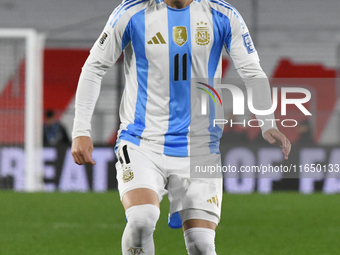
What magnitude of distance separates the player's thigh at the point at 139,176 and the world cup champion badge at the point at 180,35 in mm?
545

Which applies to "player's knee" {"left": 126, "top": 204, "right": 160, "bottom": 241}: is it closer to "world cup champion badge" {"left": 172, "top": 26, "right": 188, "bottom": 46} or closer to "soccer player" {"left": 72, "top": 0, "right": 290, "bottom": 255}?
"soccer player" {"left": 72, "top": 0, "right": 290, "bottom": 255}

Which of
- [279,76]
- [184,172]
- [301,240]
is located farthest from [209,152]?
[279,76]

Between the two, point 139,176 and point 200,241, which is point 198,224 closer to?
point 200,241

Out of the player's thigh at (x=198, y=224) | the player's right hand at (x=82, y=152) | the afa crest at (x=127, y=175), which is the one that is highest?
the player's right hand at (x=82, y=152)

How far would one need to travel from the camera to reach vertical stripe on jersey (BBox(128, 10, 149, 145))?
283 cm

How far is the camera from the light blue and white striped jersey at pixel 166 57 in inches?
111

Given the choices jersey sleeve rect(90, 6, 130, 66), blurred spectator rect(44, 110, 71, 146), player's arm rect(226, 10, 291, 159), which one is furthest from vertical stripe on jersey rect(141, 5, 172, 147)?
blurred spectator rect(44, 110, 71, 146)

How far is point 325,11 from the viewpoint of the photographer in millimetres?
15523

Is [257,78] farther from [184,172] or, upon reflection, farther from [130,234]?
[130,234]

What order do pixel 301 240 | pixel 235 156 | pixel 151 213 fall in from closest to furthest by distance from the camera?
pixel 151 213
pixel 301 240
pixel 235 156

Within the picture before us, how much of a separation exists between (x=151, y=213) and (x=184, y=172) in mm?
292

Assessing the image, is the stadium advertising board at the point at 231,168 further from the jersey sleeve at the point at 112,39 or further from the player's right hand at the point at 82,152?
the player's right hand at the point at 82,152

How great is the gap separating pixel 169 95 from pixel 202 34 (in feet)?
1.12

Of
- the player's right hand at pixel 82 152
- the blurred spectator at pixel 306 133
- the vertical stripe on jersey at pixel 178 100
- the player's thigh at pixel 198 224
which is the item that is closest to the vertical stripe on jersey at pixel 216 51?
the vertical stripe on jersey at pixel 178 100
